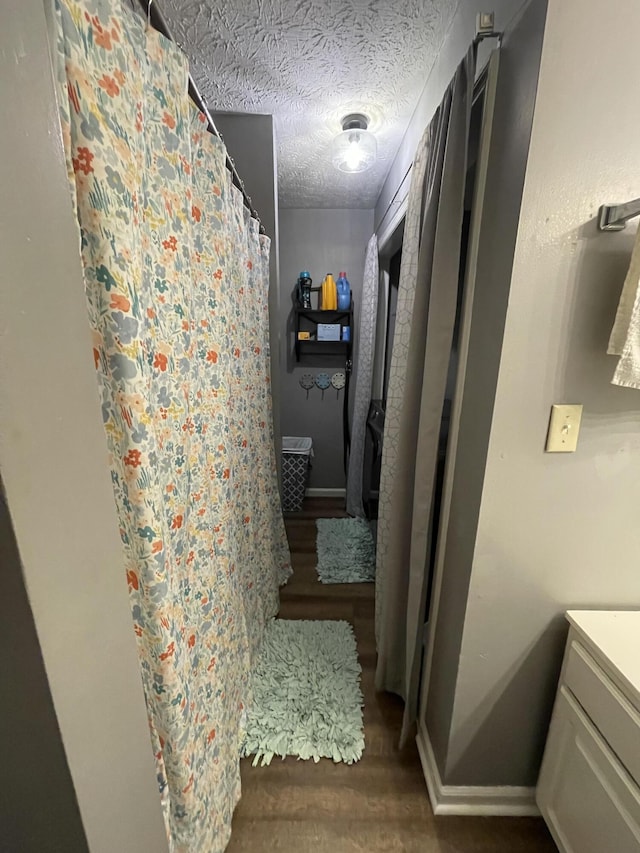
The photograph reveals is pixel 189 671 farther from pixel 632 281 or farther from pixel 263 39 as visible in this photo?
pixel 263 39

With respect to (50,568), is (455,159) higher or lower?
higher

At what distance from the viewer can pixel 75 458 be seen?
0.40m

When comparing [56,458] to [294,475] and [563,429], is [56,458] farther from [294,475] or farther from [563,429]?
[294,475]

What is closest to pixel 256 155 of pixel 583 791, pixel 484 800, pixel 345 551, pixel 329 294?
pixel 329 294

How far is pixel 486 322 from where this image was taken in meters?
0.90

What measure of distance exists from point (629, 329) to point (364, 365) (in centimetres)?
197

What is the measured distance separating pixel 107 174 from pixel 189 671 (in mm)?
1008

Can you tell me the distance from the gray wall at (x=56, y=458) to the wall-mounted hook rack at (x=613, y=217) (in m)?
0.97

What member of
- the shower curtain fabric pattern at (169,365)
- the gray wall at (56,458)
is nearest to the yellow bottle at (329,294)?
the shower curtain fabric pattern at (169,365)

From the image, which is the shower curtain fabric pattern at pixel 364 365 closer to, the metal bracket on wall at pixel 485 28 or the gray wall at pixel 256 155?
the gray wall at pixel 256 155

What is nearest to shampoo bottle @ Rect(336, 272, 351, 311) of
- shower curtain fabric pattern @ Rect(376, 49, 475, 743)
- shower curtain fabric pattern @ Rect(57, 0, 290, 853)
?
shower curtain fabric pattern @ Rect(376, 49, 475, 743)

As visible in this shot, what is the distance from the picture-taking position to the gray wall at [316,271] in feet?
9.40

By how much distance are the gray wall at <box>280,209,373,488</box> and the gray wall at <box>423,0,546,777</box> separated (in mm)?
2078

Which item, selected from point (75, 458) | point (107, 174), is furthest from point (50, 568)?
point (107, 174)
